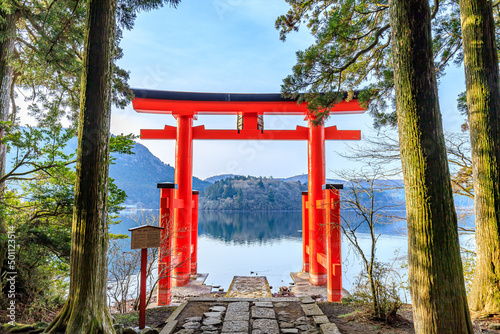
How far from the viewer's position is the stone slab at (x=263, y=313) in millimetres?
3072

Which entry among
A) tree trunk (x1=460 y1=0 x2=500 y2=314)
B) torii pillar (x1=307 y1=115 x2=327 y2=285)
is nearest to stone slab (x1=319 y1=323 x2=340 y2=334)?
tree trunk (x1=460 y1=0 x2=500 y2=314)

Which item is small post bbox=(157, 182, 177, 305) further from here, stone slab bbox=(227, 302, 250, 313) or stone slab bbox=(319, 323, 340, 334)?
stone slab bbox=(319, 323, 340, 334)

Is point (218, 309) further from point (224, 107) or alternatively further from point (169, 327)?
point (224, 107)

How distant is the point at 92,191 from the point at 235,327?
188 cm

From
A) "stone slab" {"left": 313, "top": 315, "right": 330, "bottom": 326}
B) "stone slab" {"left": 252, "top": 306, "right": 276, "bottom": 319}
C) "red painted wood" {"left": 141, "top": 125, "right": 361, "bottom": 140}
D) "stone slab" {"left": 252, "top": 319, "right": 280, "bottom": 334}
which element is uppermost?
"red painted wood" {"left": 141, "top": 125, "right": 361, "bottom": 140}

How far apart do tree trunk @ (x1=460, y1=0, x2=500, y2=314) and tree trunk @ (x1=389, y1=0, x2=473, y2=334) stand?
1.26 m

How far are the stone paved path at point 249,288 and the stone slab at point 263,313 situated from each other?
2.82m

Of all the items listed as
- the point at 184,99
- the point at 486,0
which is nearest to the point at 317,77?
the point at 486,0

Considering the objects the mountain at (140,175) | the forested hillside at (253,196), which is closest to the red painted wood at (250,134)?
the mountain at (140,175)

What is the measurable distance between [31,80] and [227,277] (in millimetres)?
7808

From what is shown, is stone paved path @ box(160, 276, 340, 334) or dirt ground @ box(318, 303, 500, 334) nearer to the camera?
dirt ground @ box(318, 303, 500, 334)

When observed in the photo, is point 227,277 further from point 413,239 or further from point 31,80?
point 413,239

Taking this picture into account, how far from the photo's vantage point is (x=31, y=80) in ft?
15.4

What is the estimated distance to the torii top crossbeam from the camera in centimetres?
675
